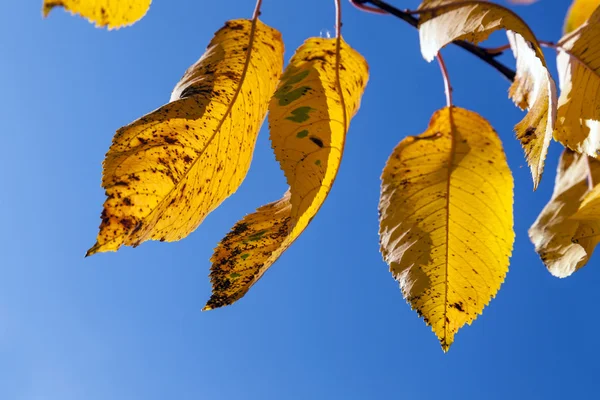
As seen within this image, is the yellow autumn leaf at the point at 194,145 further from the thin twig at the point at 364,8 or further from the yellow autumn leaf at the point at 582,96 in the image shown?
the yellow autumn leaf at the point at 582,96

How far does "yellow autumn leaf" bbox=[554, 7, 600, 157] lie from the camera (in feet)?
1.43

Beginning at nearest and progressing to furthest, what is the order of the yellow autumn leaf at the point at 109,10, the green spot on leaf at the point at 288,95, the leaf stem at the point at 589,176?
the yellow autumn leaf at the point at 109,10
the green spot on leaf at the point at 288,95
the leaf stem at the point at 589,176

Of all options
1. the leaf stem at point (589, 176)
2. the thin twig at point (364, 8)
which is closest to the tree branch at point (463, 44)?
the thin twig at point (364, 8)

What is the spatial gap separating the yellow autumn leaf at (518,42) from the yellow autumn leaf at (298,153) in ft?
0.29

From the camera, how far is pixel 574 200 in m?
0.56

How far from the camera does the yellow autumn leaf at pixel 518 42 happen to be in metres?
0.36

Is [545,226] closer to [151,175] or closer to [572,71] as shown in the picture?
[572,71]

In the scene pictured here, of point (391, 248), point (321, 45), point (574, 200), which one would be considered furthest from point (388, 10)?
point (574, 200)

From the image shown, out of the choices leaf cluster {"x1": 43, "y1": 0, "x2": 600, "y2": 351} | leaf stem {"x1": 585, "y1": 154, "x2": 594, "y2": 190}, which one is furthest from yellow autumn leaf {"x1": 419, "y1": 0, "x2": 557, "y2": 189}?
leaf stem {"x1": 585, "y1": 154, "x2": 594, "y2": 190}

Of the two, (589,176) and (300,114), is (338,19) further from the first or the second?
(589,176)

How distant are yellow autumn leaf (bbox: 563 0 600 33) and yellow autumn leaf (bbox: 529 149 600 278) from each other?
13cm

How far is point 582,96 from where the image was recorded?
44 centimetres

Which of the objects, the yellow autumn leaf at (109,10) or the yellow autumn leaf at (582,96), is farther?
the yellow autumn leaf at (582,96)

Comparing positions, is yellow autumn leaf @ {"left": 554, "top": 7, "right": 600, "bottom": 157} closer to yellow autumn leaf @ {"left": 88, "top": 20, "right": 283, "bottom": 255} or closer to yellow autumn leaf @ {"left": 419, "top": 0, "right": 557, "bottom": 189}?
yellow autumn leaf @ {"left": 419, "top": 0, "right": 557, "bottom": 189}
